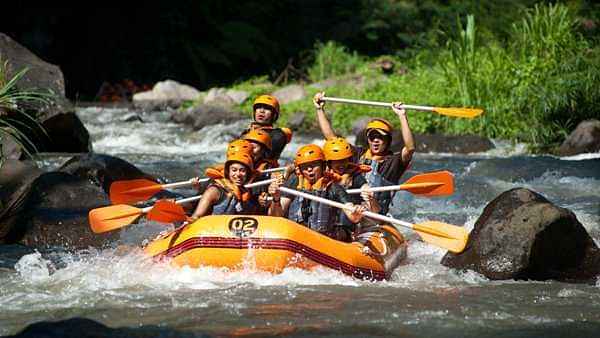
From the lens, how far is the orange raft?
632 cm

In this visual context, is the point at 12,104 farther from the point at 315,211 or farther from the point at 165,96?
the point at 165,96

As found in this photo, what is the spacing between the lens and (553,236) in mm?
6684

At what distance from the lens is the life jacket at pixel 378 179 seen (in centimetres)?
781

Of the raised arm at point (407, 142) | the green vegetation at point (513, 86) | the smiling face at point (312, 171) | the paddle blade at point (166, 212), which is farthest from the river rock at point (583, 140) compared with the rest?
the paddle blade at point (166, 212)

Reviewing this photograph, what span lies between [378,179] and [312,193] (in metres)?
0.98

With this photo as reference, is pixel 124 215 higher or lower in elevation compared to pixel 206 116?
higher

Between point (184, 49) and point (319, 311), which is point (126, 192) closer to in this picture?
point (319, 311)

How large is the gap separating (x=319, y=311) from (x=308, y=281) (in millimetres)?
662

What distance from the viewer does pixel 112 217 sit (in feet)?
23.3

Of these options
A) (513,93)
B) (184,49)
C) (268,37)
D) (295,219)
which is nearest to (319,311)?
(295,219)

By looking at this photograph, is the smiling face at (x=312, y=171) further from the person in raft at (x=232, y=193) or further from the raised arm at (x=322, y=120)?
the raised arm at (x=322, y=120)

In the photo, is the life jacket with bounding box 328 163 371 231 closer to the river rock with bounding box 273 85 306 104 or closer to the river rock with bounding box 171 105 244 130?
the river rock with bounding box 171 105 244 130

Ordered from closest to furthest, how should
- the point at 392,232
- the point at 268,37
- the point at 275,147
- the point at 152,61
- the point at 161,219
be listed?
the point at 161,219 < the point at 392,232 < the point at 275,147 < the point at 152,61 < the point at 268,37

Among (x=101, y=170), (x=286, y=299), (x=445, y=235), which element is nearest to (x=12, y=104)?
(x=101, y=170)
